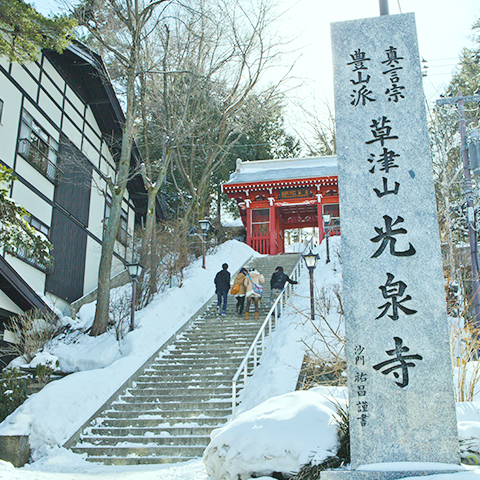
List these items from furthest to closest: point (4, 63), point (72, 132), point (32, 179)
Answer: point (72, 132), point (32, 179), point (4, 63)

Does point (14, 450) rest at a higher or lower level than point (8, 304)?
lower

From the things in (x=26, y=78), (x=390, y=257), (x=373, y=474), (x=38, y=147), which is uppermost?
(x=26, y=78)

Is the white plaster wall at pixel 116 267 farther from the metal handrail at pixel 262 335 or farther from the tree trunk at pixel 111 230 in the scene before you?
the metal handrail at pixel 262 335

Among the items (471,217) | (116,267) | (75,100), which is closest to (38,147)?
(75,100)

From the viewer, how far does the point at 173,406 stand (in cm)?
848

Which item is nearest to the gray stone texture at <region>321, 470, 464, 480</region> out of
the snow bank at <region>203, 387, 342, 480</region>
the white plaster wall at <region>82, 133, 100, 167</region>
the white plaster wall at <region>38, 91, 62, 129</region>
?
the snow bank at <region>203, 387, 342, 480</region>

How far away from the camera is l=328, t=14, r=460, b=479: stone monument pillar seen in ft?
13.1

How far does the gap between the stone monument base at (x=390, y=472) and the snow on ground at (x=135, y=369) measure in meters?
0.07

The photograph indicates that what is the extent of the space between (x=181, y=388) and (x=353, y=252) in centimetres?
572

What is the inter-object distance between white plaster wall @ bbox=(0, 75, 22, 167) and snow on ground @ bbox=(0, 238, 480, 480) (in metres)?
5.08

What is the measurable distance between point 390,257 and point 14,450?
6373 mm

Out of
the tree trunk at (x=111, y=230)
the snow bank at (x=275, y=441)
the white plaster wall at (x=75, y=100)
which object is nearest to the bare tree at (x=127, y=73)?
the tree trunk at (x=111, y=230)

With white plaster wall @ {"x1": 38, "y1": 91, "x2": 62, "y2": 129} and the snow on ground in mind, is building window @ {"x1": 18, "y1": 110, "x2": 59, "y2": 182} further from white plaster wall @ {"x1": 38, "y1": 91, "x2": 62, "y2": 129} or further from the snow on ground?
the snow on ground

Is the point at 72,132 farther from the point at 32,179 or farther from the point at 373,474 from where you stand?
the point at 373,474
